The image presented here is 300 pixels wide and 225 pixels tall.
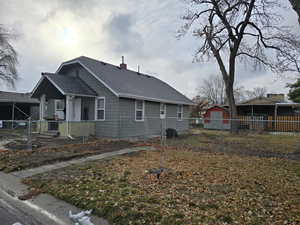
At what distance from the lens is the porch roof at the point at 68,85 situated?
39.6ft

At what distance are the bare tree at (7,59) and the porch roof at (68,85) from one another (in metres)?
15.0

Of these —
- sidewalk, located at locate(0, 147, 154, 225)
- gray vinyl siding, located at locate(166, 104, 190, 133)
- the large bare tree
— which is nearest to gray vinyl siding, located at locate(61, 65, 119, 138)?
gray vinyl siding, located at locate(166, 104, 190, 133)

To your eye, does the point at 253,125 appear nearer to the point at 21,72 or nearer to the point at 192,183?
the point at 192,183

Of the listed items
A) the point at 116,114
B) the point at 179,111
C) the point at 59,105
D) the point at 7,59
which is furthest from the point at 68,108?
the point at 7,59

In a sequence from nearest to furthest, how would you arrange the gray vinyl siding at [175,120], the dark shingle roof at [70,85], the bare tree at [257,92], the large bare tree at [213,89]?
the dark shingle roof at [70,85] < the gray vinyl siding at [175,120] < the large bare tree at [213,89] < the bare tree at [257,92]

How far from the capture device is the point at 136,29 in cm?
1602

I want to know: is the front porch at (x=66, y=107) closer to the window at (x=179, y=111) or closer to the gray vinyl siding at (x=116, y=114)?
the gray vinyl siding at (x=116, y=114)

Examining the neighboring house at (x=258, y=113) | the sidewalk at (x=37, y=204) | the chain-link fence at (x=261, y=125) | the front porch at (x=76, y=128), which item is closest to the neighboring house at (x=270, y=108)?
the neighboring house at (x=258, y=113)

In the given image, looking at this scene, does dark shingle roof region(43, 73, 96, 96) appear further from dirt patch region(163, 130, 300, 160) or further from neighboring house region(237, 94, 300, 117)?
neighboring house region(237, 94, 300, 117)

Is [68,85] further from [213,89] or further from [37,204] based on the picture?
[213,89]

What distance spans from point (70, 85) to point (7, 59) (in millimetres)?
17706

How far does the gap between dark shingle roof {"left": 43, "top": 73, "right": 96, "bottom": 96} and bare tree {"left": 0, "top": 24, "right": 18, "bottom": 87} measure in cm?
1634

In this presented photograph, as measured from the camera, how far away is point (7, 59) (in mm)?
24531

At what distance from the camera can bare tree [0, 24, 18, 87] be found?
24.1m
